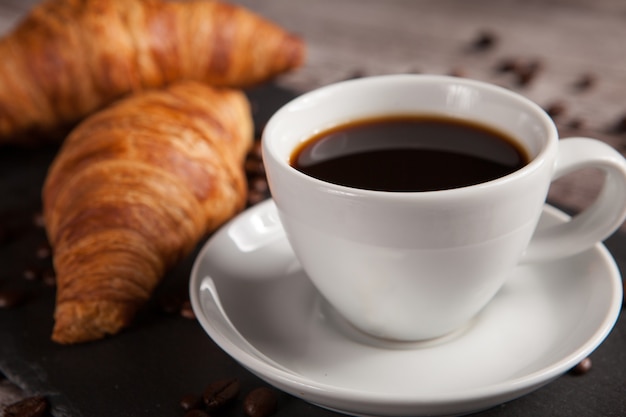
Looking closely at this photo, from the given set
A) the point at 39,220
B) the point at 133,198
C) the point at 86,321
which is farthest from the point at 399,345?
the point at 39,220

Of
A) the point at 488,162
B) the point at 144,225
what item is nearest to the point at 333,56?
the point at 144,225

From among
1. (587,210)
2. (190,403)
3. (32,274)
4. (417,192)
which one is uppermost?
(417,192)

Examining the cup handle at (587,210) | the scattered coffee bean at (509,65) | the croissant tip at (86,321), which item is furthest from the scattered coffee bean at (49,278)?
the scattered coffee bean at (509,65)

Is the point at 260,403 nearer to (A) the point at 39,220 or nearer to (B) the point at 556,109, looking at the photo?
(A) the point at 39,220

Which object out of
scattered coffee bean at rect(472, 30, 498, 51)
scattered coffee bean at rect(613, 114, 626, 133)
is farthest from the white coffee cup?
scattered coffee bean at rect(472, 30, 498, 51)

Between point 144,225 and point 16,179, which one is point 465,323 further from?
point 16,179

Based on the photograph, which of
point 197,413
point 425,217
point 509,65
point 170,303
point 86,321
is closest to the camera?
point 425,217
